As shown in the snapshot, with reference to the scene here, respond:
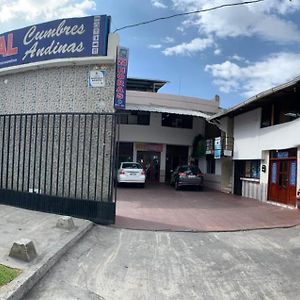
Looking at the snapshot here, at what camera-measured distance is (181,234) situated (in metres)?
9.23

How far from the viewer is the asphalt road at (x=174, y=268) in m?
5.46

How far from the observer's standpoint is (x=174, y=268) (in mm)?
6617

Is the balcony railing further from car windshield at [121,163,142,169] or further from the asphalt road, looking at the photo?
the asphalt road

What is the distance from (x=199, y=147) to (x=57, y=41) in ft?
60.8

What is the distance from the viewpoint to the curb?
4.61m

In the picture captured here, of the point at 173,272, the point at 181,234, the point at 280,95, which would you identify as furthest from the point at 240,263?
the point at 280,95

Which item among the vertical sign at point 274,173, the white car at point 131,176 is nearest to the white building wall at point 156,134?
the white car at point 131,176

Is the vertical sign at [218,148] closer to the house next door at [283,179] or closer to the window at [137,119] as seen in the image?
the house next door at [283,179]

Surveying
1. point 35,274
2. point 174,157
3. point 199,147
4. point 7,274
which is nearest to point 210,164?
point 199,147

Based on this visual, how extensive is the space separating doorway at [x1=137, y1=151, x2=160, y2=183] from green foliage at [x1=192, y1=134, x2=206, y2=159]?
2.90 m

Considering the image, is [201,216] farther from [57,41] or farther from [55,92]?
[57,41]

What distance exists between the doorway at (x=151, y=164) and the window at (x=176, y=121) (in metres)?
2.47

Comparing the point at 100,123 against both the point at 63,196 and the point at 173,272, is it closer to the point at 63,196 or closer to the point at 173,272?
the point at 63,196

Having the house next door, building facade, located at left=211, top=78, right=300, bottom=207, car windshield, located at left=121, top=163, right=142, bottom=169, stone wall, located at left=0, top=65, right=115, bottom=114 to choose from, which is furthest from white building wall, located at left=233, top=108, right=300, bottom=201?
stone wall, located at left=0, top=65, right=115, bottom=114
